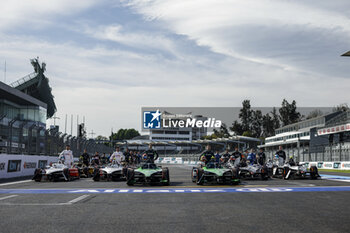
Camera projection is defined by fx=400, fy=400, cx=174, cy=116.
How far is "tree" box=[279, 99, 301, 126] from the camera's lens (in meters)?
100

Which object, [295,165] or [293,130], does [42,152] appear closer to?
[295,165]

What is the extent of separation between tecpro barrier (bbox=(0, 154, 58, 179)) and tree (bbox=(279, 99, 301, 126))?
273 ft

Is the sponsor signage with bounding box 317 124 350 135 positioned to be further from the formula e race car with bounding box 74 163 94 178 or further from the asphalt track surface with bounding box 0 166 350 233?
the asphalt track surface with bounding box 0 166 350 233

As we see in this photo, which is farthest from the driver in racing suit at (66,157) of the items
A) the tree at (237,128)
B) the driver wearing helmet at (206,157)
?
the tree at (237,128)

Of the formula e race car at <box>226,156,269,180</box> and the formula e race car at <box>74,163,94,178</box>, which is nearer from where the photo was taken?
the formula e race car at <box>226,156,269,180</box>

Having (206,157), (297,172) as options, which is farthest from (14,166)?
(297,172)

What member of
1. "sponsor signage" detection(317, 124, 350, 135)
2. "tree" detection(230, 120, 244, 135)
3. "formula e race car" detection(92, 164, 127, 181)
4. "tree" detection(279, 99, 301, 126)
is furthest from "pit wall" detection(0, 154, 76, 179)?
"tree" detection(230, 120, 244, 135)

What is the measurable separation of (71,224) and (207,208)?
3.07 m

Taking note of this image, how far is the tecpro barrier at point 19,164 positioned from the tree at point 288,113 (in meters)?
83.2

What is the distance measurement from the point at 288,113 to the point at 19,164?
87.7 meters

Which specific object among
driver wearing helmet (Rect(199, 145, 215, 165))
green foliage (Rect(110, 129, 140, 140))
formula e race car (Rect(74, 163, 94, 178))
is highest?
green foliage (Rect(110, 129, 140, 140))

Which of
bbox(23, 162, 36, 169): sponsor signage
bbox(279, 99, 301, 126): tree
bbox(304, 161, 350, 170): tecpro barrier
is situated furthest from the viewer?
bbox(279, 99, 301, 126): tree

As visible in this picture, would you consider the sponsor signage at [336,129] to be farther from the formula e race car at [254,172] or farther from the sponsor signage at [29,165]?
the sponsor signage at [29,165]

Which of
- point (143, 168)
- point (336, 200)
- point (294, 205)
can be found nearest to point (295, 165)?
point (143, 168)
